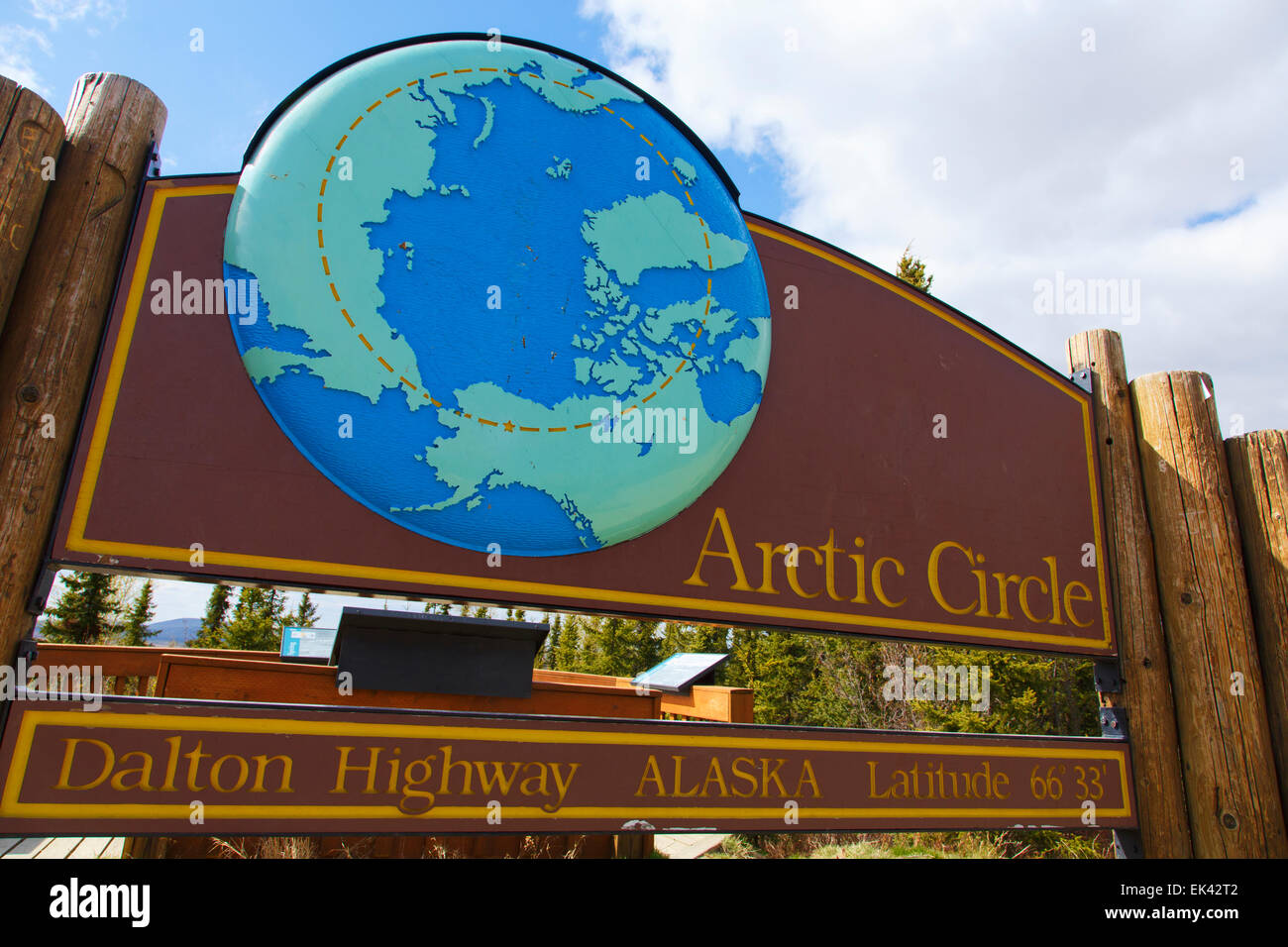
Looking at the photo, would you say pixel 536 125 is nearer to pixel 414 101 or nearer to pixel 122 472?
pixel 414 101

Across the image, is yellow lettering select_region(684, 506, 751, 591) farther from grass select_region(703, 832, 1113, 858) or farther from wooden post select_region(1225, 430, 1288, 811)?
grass select_region(703, 832, 1113, 858)

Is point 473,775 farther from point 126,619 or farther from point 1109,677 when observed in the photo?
point 126,619

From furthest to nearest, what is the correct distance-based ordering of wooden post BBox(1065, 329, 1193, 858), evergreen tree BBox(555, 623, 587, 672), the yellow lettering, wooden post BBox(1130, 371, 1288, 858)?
evergreen tree BBox(555, 623, 587, 672), wooden post BBox(1065, 329, 1193, 858), wooden post BBox(1130, 371, 1288, 858), the yellow lettering

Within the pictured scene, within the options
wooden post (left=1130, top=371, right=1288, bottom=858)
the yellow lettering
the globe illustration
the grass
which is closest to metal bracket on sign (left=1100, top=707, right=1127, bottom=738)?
wooden post (left=1130, top=371, right=1288, bottom=858)

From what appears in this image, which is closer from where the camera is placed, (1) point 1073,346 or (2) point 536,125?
(2) point 536,125

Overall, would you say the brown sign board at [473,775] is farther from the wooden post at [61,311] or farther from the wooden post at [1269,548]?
the wooden post at [1269,548]

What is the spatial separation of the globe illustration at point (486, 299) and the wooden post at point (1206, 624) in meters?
2.66

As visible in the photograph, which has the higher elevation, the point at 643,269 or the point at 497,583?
the point at 643,269

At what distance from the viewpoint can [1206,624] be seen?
3.68 metres

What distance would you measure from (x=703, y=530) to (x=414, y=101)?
2.10m

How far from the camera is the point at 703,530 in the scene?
3092 mm

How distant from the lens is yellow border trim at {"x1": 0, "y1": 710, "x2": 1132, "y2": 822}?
2086 millimetres

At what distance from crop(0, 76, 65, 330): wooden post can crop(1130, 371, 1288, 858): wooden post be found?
5305mm
